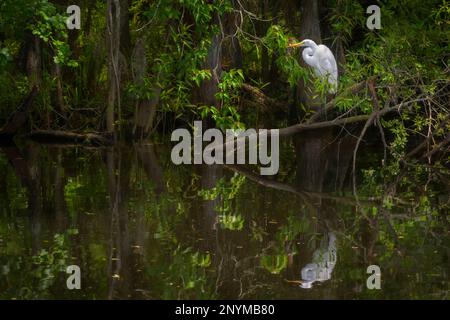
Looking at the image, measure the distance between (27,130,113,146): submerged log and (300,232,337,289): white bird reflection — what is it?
837 centimetres

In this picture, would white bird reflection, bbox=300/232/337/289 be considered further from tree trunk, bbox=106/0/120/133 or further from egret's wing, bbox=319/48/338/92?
tree trunk, bbox=106/0/120/133

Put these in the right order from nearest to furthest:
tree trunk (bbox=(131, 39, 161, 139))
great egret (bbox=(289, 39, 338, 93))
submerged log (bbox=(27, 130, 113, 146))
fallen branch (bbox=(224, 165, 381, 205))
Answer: fallen branch (bbox=(224, 165, 381, 205))
great egret (bbox=(289, 39, 338, 93))
tree trunk (bbox=(131, 39, 161, 139))
submerged log (bbox=(27, 130, 113, 146))

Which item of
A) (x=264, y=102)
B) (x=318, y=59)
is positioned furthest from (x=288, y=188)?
(x=264, y=102)

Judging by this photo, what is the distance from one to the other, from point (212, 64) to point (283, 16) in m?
4.38

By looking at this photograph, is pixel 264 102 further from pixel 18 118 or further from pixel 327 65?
pixel 18 118

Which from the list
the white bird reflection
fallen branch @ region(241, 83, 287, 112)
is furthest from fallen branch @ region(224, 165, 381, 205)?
fallen branch @ region(241, 83, 287, 112)

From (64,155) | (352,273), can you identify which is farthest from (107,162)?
(352,273)

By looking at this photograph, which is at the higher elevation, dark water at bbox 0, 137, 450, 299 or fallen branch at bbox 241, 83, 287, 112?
fallen branch at bbox 241, 83, 287, 112

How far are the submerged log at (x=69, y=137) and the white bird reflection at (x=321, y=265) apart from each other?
837 cm

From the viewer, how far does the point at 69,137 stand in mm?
16875

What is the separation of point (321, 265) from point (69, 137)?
32.7 ft

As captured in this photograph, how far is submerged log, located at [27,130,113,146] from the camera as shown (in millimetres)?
16453

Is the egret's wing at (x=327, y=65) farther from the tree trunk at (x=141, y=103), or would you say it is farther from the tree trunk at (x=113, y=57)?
the tree trunk at (x=113, y=57)

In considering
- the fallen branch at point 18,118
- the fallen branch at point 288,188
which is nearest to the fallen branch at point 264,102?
the fallen branch at point 18,118
